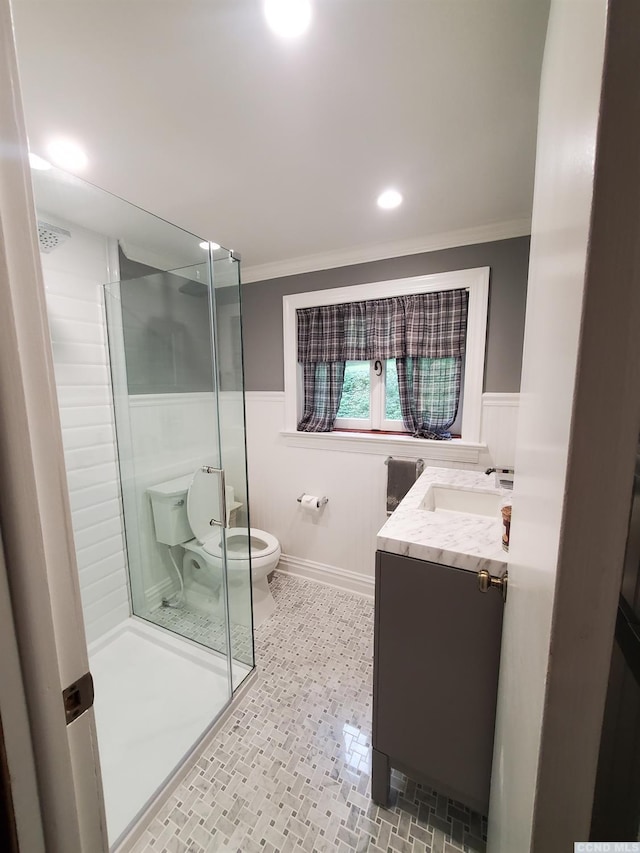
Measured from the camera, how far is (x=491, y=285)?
180 cm

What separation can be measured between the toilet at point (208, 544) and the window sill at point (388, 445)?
672mm

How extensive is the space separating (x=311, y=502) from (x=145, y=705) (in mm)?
1322

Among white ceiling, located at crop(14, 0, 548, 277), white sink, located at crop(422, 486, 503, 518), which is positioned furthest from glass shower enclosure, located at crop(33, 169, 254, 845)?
white sink, located at crop(422, 486, 503, 518)

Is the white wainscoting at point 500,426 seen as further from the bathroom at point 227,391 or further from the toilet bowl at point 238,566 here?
the toilet bowl at point 238,566

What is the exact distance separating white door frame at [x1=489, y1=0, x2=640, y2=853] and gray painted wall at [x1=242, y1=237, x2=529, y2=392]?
1.50 metres

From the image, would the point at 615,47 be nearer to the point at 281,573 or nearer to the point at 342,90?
the point at 342,90

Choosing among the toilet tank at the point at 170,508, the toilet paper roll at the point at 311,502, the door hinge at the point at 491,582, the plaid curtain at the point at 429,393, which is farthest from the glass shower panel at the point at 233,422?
the door hinge at the point at 491,582

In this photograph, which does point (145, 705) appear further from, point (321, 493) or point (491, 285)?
point (491, 285)

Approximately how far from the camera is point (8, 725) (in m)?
0.37

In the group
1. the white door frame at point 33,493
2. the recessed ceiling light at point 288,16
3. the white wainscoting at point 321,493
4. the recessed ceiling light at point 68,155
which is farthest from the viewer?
the white wainscoting at point 321,493

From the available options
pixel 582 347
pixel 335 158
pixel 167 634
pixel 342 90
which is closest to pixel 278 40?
pixel 342 90

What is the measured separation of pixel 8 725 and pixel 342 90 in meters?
1.53

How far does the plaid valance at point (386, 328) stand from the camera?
75.4 inches

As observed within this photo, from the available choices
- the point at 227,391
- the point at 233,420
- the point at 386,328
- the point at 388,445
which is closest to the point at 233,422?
the point at 233,420
